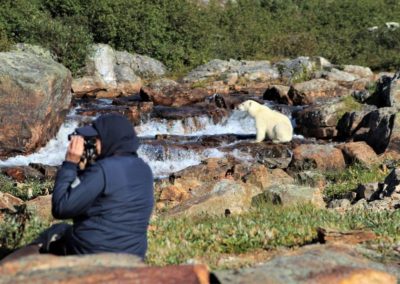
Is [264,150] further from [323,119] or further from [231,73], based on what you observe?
[231,73]

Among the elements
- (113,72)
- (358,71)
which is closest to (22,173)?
(113,72)

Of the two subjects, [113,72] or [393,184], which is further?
[113,72]

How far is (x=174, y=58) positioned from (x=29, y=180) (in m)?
24.6

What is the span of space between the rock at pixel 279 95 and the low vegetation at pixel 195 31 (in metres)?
11.1

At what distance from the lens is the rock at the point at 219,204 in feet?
32.1

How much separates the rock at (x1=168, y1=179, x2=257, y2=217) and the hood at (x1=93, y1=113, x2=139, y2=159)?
15.6ft

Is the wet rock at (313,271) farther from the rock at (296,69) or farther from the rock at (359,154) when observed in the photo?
the rock at (296,69)

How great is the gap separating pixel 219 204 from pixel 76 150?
5.60 m

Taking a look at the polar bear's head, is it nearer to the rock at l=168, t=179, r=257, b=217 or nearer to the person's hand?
the rock at l=168, t=179, r=257, b=217

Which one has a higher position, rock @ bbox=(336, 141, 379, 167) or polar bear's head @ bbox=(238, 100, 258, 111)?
polar bear's head @ bbox=(238, 100, 258, 111)

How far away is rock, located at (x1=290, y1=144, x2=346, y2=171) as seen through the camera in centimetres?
1748

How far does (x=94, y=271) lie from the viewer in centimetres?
414

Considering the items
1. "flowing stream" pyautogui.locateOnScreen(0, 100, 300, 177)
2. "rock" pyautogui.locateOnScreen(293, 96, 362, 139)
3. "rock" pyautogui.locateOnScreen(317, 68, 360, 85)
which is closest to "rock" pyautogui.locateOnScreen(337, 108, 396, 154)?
"rock" pyautogui.locateOnScreen(293, 96, 362, 139)

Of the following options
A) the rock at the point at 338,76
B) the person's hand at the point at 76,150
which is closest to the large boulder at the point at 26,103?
the person's hand at the point at 76,150
